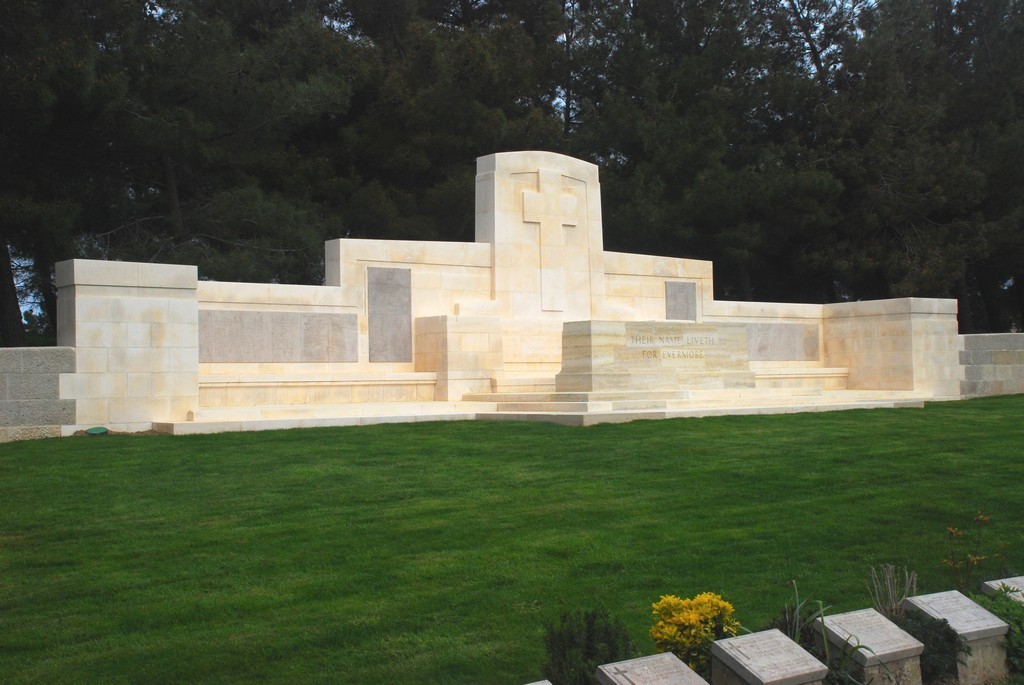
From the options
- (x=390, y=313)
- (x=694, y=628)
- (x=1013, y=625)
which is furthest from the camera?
(x=390, y=313)

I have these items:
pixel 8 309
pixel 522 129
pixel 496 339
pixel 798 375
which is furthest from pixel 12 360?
pixel 522 129

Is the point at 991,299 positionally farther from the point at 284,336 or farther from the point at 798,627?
the point at 798,627

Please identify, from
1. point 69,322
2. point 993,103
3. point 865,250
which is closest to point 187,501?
point 69,322

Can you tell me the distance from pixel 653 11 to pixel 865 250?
9523 millimetres

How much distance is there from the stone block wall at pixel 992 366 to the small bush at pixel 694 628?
1686 centimetres

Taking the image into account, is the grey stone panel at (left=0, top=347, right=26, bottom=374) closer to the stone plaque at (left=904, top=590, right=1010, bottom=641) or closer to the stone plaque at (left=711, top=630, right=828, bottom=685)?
the stone plaque at (left=711, top=630, right=828, bottom=685)

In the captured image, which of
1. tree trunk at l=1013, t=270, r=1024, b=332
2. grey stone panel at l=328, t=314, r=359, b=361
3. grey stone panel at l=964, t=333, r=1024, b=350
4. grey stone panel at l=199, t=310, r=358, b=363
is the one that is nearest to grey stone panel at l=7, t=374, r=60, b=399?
grey stone panel at l=199, t=310, r=358, b=363

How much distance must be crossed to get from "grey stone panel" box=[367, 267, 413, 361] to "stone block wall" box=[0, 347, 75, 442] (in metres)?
5.79

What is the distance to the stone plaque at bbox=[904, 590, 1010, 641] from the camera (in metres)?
5.23

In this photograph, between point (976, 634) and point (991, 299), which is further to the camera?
point (991, 299)

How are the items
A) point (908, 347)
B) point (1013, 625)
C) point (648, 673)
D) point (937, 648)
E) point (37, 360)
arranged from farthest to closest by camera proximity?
1. point (908, 347)
2. point (37, 360)
3. point (1013, 625)
4. point (937, 648)
5. point (648, 673)

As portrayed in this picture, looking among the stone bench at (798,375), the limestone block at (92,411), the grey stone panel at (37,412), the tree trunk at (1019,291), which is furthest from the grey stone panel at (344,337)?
the tree trunk at (1019,291)

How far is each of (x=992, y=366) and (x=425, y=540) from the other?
52.6ft

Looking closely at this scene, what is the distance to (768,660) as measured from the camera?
4578 mm
